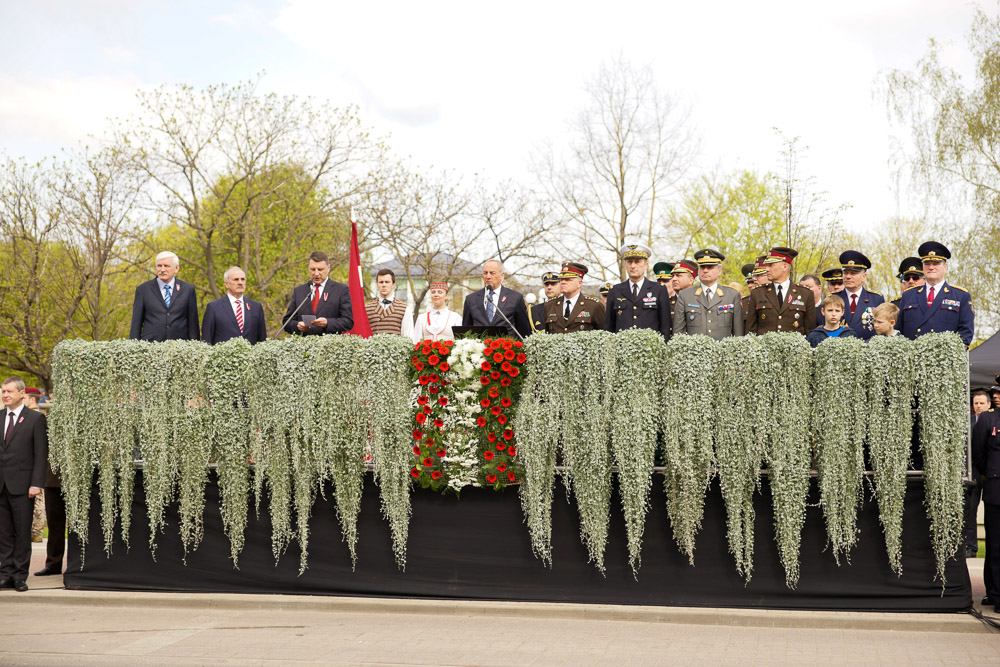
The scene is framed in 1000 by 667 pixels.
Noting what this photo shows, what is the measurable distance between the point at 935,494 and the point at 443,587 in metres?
4.39

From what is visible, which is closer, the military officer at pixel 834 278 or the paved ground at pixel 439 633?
the paved ground at pixel 439 633

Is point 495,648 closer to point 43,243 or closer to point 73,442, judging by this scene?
point 73,442

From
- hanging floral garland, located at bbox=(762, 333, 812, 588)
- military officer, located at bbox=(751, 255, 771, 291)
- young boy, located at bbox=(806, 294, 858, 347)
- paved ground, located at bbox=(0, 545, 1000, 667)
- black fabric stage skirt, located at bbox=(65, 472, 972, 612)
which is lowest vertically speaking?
paved ground, located at bbox=(0, 545, 1000, 667)

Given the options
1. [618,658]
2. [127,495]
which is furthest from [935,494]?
[127,495]

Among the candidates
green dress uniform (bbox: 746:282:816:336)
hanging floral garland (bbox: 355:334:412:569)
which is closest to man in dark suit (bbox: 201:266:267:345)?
hanging floral garland (bbox: 355:334:412:569)

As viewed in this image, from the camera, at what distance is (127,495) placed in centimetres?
912

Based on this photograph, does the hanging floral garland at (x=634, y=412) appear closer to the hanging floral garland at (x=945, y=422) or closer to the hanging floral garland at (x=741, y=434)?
the hanging floral garland at (x=741, y=434)

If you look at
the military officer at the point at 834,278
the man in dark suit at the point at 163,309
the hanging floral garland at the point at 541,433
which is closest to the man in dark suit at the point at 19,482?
the man in dark suit at the point at 163,309

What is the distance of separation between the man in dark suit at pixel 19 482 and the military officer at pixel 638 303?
6.04m

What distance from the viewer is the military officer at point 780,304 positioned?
970cm

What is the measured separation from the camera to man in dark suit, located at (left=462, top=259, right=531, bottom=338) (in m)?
→ 10.5

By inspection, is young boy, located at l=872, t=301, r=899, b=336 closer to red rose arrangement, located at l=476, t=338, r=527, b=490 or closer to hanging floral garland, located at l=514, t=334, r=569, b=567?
hanging floral garland, located at l=514, t=334, r=569, b=567

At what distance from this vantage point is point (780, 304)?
32.3 feet

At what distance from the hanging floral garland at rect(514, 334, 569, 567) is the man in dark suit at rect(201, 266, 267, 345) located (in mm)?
3441
